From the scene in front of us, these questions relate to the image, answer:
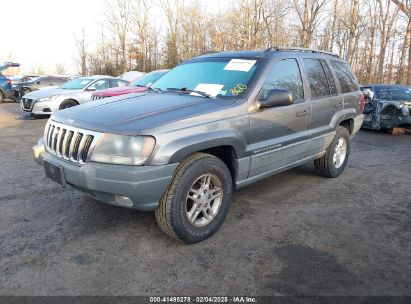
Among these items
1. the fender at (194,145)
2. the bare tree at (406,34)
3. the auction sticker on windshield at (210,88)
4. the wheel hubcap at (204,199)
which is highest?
the bare tree at (406,34)

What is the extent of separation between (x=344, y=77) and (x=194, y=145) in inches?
138

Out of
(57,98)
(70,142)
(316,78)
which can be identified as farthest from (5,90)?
(316,78)

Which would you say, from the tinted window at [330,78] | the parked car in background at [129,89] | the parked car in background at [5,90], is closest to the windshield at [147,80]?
the parked car in background at [129,89]

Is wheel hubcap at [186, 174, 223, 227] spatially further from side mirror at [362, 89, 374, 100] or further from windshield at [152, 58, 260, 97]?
side mirror at [362, 89, 374, 100]

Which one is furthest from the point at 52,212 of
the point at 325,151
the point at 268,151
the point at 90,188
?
the point at 325,151

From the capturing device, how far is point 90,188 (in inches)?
118

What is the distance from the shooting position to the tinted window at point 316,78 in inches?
183

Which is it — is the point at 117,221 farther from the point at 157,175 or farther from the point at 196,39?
the point at 196,39

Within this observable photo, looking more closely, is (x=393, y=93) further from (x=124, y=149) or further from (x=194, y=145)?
(x=124, y=149)

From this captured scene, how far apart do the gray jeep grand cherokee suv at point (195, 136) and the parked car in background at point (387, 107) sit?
19.9ft

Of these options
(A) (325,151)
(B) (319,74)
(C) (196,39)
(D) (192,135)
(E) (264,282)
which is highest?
(C) (196,39)

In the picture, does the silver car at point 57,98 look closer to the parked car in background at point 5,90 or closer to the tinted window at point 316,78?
the parked car in background at point 5,90

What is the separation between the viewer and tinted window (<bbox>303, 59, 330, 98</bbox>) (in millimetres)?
4652

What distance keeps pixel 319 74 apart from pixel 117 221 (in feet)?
10.8
